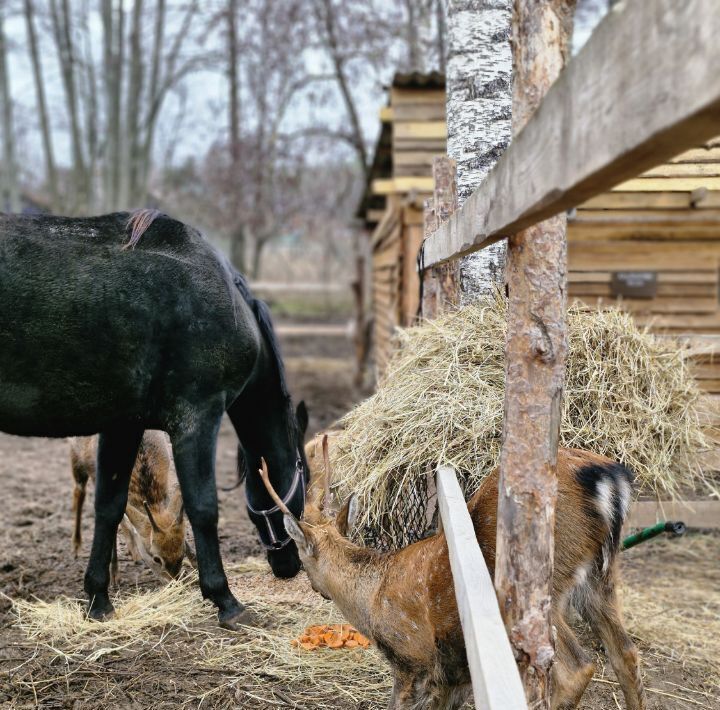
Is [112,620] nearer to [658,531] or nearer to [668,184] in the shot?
[658,531]

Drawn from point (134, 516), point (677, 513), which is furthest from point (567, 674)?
point (134, 516)

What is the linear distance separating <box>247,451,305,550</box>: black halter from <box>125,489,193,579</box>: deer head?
17.0 inches

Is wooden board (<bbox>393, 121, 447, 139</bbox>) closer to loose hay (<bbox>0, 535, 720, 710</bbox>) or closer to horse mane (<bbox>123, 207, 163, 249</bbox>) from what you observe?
horse mane (<bbox>123, 207, 163, 249</bbox>)

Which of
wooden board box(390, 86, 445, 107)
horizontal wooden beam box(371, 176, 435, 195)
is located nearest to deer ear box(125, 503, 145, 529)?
horizontal wooden beam box(371, 176, 435, 195)

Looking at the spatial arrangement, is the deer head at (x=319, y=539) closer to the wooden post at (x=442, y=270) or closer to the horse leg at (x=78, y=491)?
the wooden post at (x=442, y=270)

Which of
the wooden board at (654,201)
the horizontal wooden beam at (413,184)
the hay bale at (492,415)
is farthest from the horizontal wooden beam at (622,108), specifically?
the horizontal wooden beam at (413,184)

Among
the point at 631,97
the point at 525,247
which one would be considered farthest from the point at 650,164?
the point at 525,247

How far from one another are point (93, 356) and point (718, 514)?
312cm

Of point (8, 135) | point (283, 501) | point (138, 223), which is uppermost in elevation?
point (8, 135)

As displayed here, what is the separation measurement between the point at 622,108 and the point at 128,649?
349 cm

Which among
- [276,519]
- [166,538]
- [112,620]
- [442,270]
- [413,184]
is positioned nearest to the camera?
[112,620]

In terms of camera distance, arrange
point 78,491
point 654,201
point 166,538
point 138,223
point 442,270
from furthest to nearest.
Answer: point 654,201
point 78,491
point 166,538
point 442,270
point 138,223

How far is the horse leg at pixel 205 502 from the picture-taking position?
4.06 meters

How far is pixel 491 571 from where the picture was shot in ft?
8.64
